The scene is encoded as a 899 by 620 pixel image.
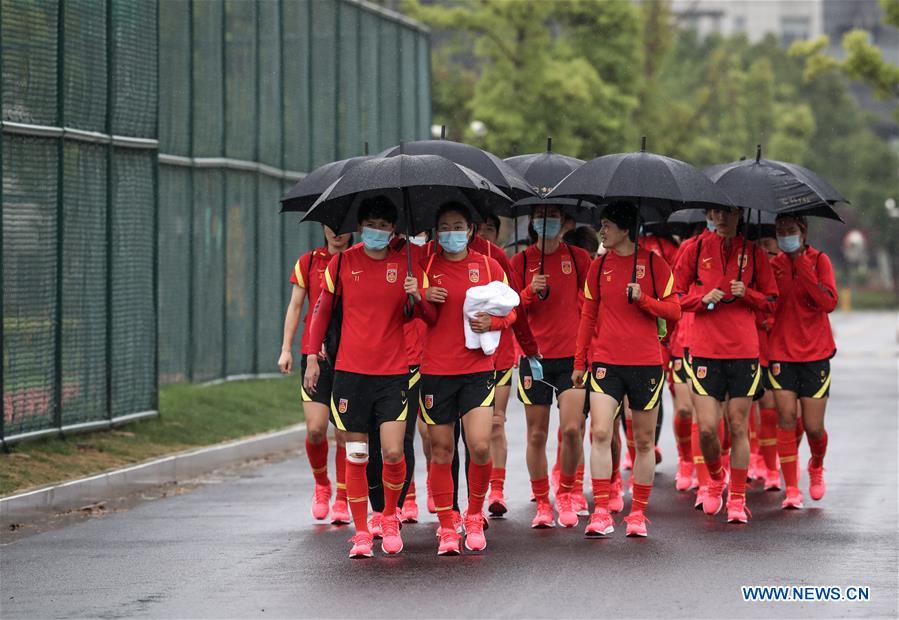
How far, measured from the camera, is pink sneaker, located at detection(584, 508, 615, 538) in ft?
35.5

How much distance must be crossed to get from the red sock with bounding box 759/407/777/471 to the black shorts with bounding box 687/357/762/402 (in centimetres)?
136

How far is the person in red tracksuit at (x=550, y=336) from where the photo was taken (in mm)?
11445

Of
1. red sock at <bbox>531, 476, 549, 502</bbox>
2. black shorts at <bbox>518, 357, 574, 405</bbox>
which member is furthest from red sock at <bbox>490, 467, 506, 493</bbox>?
black shorts at <bbox>518, 357, 574, 405</bbox>

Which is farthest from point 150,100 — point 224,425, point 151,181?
point 224,425

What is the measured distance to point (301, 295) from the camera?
11914mm

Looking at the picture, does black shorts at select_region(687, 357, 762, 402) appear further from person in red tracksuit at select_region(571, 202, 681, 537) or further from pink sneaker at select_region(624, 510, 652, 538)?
pink sneaker at select_region(624, 510, 652, 538)

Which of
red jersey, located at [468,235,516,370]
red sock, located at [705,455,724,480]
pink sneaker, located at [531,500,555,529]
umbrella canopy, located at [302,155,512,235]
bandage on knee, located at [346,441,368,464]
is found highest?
umbrella canopy, located at [302,155,512,235]

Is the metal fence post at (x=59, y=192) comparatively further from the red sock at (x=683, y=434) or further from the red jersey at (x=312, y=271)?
the red sock at (x=683, y=434)

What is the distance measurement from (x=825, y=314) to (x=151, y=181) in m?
7.85

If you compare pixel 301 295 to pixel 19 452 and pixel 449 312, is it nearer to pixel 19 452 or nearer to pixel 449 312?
pixel 449 312

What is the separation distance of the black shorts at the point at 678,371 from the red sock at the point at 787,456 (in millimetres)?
1182

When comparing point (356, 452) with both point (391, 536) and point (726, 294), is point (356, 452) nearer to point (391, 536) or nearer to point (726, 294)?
point (391, 536)

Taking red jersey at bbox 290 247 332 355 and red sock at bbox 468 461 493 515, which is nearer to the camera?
red sock at bbox 468 461 493 515

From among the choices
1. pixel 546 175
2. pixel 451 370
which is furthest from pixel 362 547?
pixel 546 175
